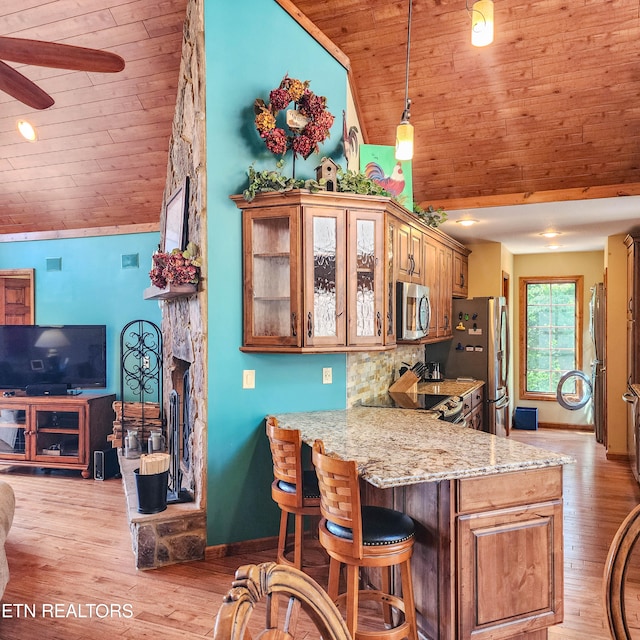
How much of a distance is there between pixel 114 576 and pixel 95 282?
3.54 metres

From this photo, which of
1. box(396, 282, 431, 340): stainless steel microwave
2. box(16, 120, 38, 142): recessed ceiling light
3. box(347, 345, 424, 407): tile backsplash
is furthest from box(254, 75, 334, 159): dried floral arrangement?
box(16, 120, 38, 142): recessed ceiling light

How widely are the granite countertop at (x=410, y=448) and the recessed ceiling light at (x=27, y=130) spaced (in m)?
3.40

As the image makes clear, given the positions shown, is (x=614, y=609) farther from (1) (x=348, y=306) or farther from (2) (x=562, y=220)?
(2) (x=562, y=220)

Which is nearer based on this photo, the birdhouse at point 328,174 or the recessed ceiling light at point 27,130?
the birdhouse at point 328,174

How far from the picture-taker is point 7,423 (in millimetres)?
5273

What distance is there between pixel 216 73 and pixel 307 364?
186 centimetres

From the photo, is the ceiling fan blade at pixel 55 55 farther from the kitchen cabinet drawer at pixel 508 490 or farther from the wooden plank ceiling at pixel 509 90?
the kitchen cabinet drawer at pixel 508 490

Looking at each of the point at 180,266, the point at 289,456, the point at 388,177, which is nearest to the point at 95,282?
the point at 180,266

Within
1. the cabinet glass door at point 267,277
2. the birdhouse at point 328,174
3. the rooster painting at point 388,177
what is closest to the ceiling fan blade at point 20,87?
the cabinet glass door at point 267,277

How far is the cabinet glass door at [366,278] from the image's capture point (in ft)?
10.9

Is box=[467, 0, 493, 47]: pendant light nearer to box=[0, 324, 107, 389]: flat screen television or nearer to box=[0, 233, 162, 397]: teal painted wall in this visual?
box=[0, 233, 162, 397]: teal painted wall

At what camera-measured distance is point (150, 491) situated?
315cm

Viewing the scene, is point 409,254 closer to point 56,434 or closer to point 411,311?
point 411,311

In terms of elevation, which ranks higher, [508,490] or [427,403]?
[427,403]
